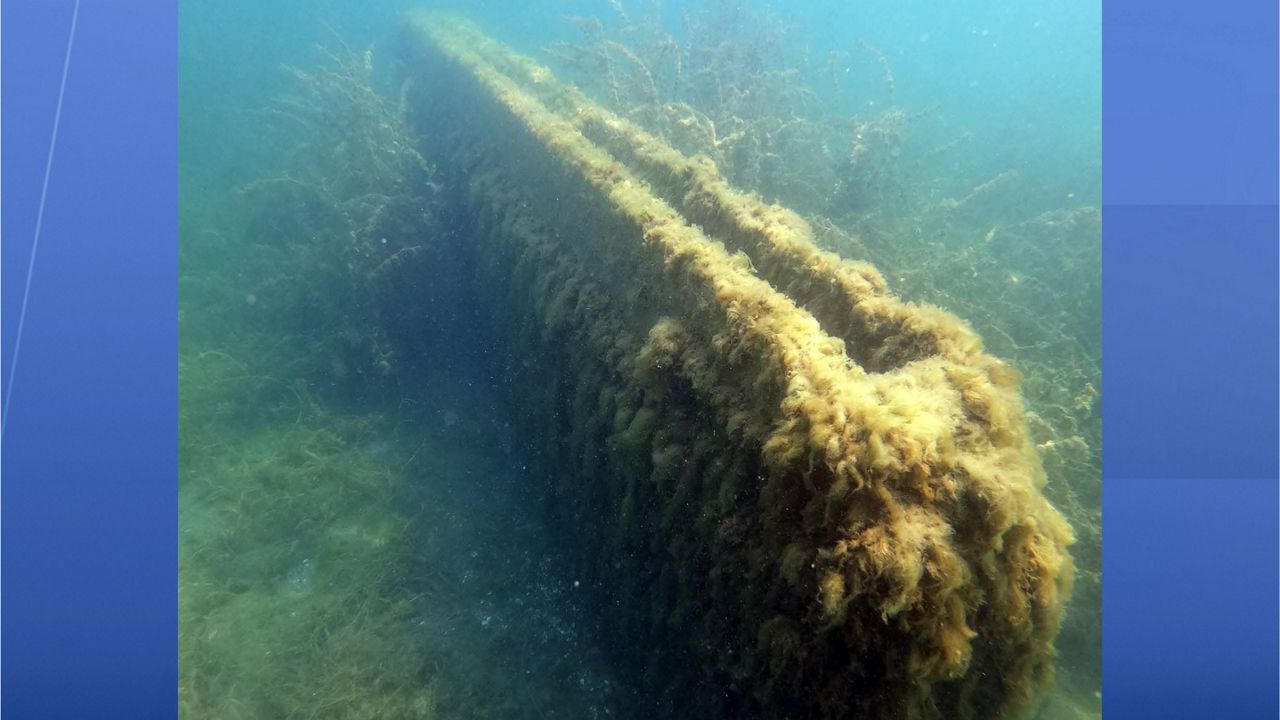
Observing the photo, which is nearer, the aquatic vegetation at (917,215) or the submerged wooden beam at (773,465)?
the submerged wooden beam at (773,465)

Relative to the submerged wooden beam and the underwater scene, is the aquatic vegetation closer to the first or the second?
A: the underwater scene

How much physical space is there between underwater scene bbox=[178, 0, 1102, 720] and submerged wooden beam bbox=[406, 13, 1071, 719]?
0.06 feet

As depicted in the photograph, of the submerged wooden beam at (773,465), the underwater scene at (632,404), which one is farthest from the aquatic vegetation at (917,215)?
the submerged wooden beam at (773,465)

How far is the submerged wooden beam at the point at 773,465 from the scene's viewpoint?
7.61 ft

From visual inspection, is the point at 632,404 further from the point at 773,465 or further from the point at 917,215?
the point at 917,215

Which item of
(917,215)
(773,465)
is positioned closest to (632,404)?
(773,465)

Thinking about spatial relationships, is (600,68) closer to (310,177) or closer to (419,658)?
(310,177)

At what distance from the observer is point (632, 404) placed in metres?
4.18

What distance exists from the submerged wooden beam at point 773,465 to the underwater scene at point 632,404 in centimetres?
2

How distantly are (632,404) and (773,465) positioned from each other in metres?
1.62

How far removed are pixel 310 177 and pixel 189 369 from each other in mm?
4458

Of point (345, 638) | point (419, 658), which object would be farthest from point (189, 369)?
point (419, 658)

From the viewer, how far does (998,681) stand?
8.22ft

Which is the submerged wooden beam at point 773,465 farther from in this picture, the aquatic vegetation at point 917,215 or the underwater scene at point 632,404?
the aquatic vegetation at point 917,215
